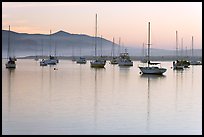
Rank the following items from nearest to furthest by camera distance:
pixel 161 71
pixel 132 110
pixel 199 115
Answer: pixel 199 115
pixel 132 110
pixel 161 71

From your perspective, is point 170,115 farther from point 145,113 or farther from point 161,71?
point 161,71

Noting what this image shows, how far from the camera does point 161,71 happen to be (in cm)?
4094

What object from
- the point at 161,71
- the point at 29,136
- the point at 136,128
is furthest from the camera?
the point at 161,71

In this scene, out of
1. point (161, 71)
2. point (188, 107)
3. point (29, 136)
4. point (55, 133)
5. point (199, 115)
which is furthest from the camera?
point (161, 71)

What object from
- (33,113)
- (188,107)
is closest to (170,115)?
(188,107)

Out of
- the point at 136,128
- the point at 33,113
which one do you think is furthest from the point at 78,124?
the point at 33,113

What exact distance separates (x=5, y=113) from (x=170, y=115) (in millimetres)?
5397

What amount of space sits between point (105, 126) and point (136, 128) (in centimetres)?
83

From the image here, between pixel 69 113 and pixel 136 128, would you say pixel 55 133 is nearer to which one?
pixel 136 128

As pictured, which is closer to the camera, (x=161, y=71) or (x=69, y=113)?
(x=69, y=113)

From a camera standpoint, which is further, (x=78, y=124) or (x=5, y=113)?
(x=5, y=113)

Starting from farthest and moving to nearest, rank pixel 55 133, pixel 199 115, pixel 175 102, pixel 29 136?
pixel 175 102
pixel 199 115
pixel 55 133
pixel 29 136

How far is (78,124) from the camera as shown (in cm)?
1127

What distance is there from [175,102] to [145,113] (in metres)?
3.98
